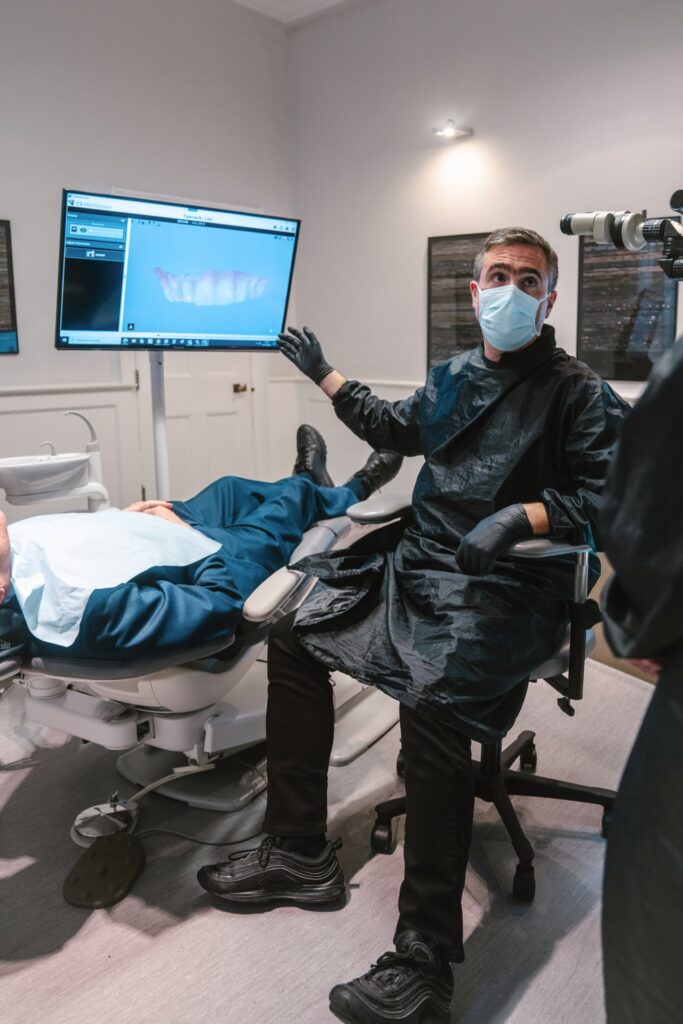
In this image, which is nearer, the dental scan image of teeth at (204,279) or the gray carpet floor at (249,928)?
the gray carpet floor at (249,928)

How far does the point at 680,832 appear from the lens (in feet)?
2.63

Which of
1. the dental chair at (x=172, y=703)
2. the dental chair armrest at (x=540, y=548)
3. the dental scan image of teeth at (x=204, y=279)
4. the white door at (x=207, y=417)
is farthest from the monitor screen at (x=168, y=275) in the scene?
the white door at (x=207, y=417)

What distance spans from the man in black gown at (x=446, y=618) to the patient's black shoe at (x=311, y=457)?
113 cm

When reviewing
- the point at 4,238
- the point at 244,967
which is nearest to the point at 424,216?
the point at 4,238

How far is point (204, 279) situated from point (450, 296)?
1.91 m

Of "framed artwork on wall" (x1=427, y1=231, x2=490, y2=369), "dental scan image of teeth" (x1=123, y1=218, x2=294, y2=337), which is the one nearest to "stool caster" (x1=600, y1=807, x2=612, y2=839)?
"dental scan image of teeth" (x1=123, y1=218, x2=294, y2=337)

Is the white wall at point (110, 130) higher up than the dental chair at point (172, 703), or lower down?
higher up

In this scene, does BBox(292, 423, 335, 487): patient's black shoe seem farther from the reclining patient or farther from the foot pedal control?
the foot pedal control

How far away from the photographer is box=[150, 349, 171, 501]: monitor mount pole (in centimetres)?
263

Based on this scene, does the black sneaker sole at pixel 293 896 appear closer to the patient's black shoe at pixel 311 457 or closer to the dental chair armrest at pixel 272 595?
the dental chair armrest at pixel 272 595

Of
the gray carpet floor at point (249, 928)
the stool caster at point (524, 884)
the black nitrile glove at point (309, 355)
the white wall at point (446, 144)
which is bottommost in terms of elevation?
the gray carpet floor at point (249, 928)

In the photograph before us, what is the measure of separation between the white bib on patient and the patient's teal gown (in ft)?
0.10

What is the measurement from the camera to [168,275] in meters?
2.43

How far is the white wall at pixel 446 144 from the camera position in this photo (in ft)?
10.5
